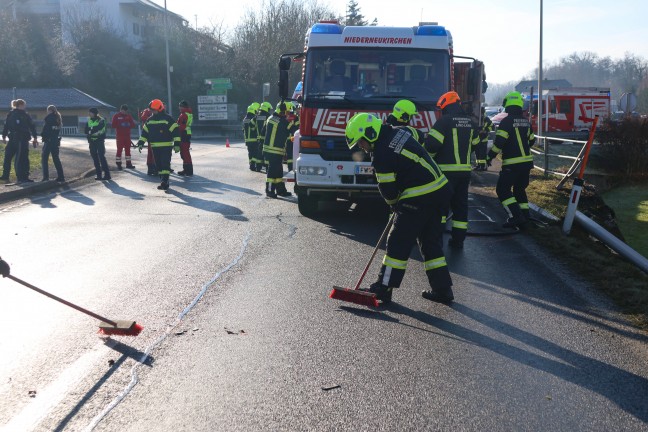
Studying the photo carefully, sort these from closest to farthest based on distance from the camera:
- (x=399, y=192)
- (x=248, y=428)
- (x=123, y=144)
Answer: (x=248, y=428)
(x=399, y=192)
(x=123, y=144)

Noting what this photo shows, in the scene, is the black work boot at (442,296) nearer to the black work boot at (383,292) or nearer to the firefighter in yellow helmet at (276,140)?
the black work boot at (383,292)

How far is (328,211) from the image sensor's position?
13.4 m

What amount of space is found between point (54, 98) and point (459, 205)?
49.6m

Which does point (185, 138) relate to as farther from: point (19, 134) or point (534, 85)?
point (534, 85)

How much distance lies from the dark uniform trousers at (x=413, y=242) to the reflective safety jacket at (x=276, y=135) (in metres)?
7.79

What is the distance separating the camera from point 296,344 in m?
5.61

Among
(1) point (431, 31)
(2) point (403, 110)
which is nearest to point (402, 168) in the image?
(2) point (403, 110)

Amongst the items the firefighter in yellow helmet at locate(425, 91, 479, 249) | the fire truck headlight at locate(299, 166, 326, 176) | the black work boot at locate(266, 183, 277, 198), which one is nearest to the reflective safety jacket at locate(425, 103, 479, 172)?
the firefighter in yellow helmet at locate(425, 91, 479, 249)

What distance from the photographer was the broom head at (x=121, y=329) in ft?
18.5

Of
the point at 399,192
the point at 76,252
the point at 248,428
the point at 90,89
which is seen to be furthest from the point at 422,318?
the point at 90,89

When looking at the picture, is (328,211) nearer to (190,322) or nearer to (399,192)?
→ (399,192)

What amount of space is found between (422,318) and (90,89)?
56764 mm

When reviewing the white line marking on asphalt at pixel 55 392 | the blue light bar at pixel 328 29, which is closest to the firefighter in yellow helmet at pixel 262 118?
the blue light bar at pixel 328 29

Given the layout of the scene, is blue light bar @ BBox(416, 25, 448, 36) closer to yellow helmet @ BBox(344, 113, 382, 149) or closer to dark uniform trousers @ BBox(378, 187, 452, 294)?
dark uniform trousers @ BBox(378, 187, 452, 294)
